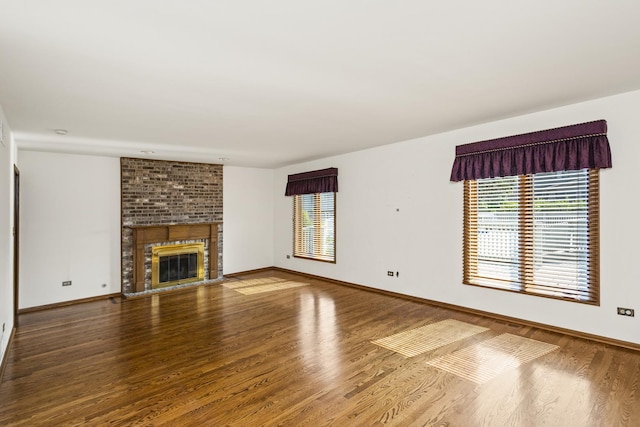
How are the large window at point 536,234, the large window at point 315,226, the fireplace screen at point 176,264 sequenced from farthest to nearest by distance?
1. the large window at point 315,226
2. the fireplace screen at point 176,264
3. the large window at point 536,234

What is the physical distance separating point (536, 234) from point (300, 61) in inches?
136

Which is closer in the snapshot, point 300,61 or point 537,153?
point 300,61

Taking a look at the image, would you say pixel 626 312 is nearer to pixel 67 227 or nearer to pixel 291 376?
pixel 291 376

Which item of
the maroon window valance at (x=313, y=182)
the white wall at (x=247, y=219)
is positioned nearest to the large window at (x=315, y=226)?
the maroon window valance at (x=313, y=182)

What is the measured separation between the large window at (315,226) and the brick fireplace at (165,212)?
1733 mm

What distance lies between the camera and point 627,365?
120 inches

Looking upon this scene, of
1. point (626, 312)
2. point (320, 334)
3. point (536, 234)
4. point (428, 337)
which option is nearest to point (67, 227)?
point (320, 334)

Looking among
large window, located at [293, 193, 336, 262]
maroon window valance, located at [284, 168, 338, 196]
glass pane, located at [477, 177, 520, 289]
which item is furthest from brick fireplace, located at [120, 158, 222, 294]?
glass pane, located at [477, 177, 520, 289]

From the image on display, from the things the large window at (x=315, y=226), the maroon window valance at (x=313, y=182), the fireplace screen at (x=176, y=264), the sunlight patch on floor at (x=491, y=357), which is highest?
the maroon window valance at (x=313, y=182)

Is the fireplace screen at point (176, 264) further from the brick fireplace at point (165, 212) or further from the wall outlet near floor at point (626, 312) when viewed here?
the wall outlet near floor at point (626, 312)

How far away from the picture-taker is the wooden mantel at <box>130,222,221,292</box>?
6.18 m

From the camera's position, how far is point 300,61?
248 cm

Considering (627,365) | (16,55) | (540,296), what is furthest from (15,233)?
(627,365)

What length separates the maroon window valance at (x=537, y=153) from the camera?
3.52 meters
